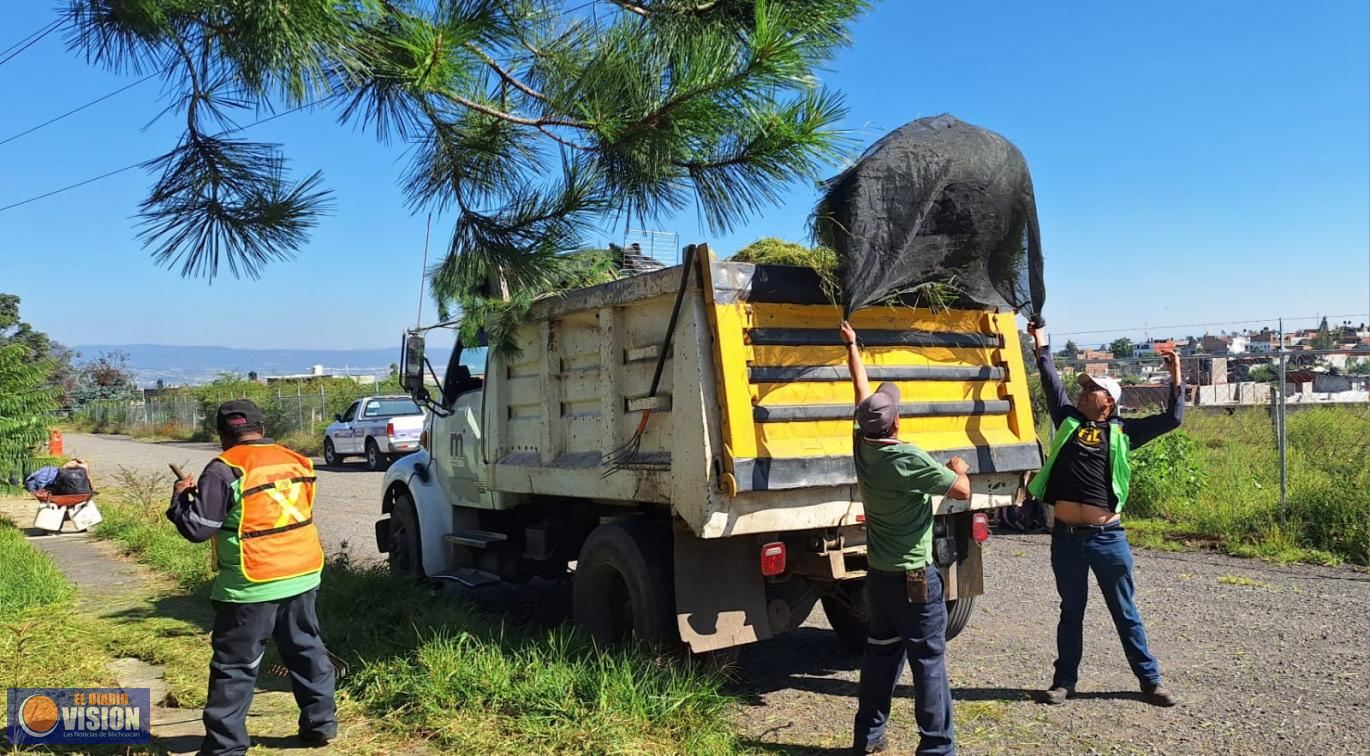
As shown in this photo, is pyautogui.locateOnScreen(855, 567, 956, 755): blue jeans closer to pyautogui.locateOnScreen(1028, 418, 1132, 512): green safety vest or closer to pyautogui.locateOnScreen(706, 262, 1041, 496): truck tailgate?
pyautogui.locateOnScreen(706, 262, 1041, 496): truck tailgate

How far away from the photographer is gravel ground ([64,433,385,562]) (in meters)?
11.0

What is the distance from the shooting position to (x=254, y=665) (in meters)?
4.30

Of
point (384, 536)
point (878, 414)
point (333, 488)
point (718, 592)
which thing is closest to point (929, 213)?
point (878, 414)

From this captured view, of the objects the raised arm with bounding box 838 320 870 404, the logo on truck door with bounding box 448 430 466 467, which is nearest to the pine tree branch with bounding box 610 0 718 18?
the raised arm with bounding box 838 320 870 404

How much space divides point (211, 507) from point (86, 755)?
4.37 ft

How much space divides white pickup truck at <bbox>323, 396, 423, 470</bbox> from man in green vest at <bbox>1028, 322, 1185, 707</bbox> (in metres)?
17.0

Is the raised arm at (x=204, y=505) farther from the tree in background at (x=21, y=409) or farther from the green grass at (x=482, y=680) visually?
the tree in background at (x=21, y=409)

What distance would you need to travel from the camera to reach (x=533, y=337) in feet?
20.4

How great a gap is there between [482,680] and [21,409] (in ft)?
30.1

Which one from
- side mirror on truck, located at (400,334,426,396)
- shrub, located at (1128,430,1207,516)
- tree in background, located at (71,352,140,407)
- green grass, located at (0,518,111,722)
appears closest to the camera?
green grass, located at (0,518,111,722)

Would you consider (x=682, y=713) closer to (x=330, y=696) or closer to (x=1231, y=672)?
(x=330, y=696)

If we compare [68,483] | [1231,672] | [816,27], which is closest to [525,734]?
[816,27]

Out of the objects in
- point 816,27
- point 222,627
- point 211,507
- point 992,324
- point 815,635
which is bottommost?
point 815,635

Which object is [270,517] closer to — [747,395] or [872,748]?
[747,395]
